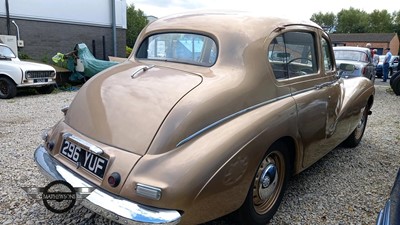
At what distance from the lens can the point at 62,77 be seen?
461 inches

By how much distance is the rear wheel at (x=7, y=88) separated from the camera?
8.81 metres

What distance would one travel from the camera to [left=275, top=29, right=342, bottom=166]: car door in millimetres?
2982

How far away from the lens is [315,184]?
3.54 metres

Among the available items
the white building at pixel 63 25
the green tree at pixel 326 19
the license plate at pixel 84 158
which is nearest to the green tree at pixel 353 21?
the green tree at pixel 326 19

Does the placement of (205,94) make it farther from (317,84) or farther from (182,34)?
(317,84)

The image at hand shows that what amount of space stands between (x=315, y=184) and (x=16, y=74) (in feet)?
27.5

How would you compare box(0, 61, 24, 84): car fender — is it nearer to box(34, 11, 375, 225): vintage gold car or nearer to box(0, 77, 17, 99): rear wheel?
box(0, 77, 17, 99): rear wheel

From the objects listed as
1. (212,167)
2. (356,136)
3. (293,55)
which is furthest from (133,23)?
(212,167)

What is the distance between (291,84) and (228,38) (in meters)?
0.74

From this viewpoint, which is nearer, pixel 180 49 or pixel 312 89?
pixel 180 49

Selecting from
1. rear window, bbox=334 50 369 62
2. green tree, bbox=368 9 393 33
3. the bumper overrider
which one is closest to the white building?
rear window, bbox=334 50 369 62

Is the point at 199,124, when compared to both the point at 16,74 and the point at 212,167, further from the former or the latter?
the point at 16,74

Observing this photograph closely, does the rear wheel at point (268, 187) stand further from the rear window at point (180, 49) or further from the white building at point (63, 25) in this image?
the white building at point (63, 25)

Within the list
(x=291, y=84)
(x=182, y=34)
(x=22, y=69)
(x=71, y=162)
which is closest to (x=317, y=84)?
(x=291, y=84)
